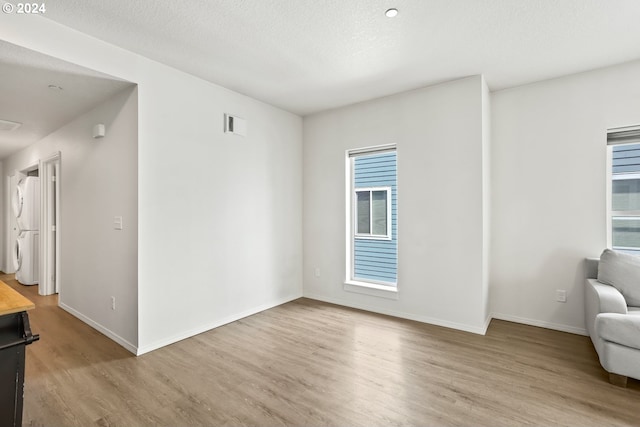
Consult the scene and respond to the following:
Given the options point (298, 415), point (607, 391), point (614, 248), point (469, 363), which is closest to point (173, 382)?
point (298, 415)

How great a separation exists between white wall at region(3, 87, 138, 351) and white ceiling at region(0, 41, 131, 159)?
13cm

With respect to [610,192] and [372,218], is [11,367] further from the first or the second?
[610,192]

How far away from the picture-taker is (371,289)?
4.03 metres

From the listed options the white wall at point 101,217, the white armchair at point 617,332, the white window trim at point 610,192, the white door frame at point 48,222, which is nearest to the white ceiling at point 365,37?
the white wall at point 101,217

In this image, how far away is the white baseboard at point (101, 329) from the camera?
2885mm

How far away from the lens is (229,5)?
7.16 feet

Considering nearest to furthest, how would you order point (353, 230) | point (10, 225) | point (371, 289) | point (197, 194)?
point (197, 194), point (371, 289), point (353, 230), point (10, 225)

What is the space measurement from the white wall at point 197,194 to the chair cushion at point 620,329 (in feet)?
11.1

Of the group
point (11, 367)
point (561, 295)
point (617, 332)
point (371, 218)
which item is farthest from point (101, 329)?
point (561, 295)

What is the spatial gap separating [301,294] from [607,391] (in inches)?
136

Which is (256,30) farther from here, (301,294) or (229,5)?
(301,294)

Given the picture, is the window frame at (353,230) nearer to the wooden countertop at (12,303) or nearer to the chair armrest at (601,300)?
the chair armrest at (601,300)

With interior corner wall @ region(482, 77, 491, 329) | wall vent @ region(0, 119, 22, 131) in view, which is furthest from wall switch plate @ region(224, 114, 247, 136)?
wall vent @ region(0, 119, 22, 131)

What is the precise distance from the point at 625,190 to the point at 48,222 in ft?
24.3
